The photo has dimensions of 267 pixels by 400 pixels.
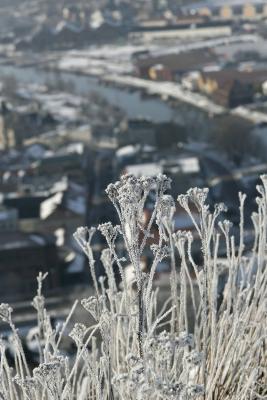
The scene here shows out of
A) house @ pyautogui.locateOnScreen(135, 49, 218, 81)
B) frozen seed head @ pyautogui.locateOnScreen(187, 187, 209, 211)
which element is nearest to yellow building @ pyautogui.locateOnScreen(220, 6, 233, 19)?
house @ pyautogui.locateOnScreen(135, 49, 218, 81)

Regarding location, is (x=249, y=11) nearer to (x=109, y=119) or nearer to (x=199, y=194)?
(x=109, y=119)

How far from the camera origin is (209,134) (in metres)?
13.4

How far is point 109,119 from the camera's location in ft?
49.4

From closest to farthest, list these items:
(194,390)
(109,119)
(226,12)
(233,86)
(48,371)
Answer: (194,390)
(48,371)
(109,119)
(233,86)
(226,12)

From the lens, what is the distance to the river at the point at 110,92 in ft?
53.5

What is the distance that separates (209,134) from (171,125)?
891 millimetres

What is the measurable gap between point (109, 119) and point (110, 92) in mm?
4389

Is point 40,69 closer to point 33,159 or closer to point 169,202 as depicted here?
point 33,159

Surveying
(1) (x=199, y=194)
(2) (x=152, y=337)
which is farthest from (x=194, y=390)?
(1) (x=199, y=194)

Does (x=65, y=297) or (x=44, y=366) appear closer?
(x=44, y=366)

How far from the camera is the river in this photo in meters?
16.3

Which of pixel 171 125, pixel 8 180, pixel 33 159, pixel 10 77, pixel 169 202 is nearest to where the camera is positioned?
pixel 169 202

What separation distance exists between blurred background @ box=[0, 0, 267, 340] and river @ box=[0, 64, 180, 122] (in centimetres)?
6

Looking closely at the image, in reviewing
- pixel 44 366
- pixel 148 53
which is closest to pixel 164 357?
pixel 44 366
